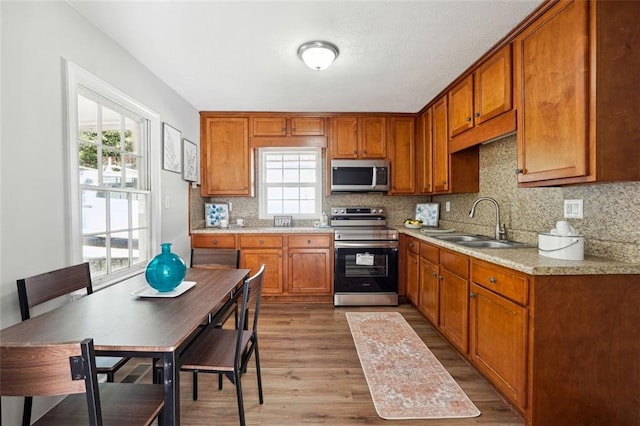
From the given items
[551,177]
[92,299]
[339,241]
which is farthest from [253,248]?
[551,177]

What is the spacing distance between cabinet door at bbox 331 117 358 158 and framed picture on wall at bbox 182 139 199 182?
5.56 ft

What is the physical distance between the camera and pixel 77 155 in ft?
5.87

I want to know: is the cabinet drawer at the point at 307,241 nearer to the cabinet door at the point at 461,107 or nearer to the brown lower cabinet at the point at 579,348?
the cabinet door at the point at 461,107

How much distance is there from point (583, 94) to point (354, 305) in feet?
9.16

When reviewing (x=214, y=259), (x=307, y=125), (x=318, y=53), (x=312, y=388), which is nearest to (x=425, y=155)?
(x=307, y=125)

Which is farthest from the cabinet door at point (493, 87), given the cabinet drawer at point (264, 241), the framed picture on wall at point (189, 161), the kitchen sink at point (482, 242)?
the framed picture on wall at point (189, 161)

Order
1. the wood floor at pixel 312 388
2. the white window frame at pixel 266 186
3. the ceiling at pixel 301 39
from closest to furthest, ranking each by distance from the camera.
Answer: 1. the wood floor at pixel 312 388
2. the ceiling at pixel 301 39
3. the white window frame at pixel 266 186

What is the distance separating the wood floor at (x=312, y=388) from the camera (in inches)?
66.9

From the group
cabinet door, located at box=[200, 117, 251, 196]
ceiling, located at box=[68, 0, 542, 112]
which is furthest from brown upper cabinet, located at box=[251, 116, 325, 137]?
ceiling, located at box=[68, 0, 542, 112]

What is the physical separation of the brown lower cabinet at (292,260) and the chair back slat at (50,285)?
189 centimetres

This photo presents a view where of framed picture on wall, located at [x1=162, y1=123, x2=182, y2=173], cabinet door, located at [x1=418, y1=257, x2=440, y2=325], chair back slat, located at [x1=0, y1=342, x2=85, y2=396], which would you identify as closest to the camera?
chair back slat, located at [x1=0, y1=342, x2=85, y2=396]

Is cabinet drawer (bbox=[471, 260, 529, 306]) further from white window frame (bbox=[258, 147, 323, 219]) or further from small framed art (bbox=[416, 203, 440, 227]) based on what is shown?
white window frame (bbox=[258, 147, 323, 219])

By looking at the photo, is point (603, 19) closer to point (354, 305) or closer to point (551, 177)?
point (551, 177)

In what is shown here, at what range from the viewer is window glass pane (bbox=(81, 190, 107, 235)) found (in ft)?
6.38
